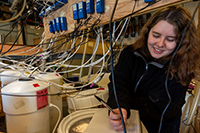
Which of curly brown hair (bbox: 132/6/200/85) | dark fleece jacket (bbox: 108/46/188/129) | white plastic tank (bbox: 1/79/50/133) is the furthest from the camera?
dark fleece jacket (bbox: 108/46/188/129)

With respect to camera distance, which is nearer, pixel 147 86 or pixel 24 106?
pixel 24 106

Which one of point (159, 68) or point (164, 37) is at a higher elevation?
point (164, 37)

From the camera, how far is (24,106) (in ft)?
1.59

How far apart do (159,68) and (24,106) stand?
821mm

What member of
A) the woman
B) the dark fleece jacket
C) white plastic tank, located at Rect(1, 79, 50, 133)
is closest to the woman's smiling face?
the woman

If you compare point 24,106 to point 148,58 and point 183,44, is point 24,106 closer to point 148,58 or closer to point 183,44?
point 148,58

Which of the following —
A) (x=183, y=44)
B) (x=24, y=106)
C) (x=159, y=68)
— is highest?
(x=183, y=44)

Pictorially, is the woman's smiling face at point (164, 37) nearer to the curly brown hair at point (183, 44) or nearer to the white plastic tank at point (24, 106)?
the curly brown hair at point (183, 44)

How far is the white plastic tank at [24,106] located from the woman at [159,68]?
37cm

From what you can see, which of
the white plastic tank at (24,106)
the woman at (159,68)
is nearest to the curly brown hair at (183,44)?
the woman at (159,68)

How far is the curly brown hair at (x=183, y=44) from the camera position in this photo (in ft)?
1.90

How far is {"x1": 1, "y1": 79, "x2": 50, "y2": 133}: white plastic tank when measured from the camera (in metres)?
0.48

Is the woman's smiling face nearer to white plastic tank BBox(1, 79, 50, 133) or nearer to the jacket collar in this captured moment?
the jacket collar

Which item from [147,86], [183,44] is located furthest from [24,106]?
[183,44]
